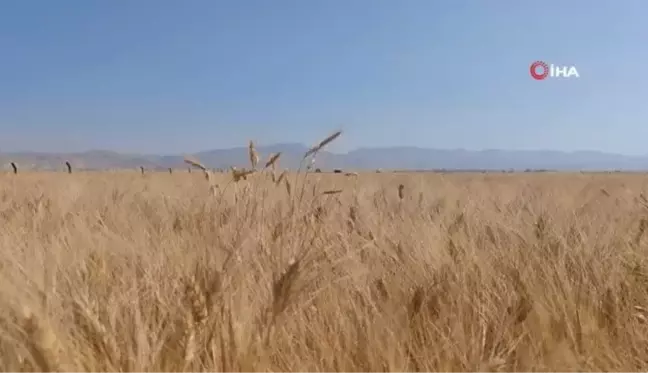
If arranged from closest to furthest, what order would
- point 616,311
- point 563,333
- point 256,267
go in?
point 563,333, point 616,311, point 256,267

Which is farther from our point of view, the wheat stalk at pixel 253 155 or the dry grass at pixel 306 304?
the wheat stalk at pixel 253 155

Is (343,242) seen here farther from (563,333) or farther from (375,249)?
(563,333)

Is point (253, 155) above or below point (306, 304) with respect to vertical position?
above

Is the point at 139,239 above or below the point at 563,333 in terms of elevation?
above

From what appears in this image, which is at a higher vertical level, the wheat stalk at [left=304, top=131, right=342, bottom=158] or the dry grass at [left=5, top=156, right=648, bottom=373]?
the wheat stalk at [left=304, top=131, right=342, bottom=158]

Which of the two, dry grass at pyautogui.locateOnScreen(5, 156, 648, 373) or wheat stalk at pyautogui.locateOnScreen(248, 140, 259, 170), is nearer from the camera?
dry grass at pyautogui.locateOnScreen(5, 156, 648, 373)

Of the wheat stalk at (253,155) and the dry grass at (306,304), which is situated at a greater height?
the wheat stalk at (253,155)

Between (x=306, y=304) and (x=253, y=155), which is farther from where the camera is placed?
(x=253, y=155)

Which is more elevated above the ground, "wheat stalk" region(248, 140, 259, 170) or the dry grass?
"wheat stalk" region(248, 140, 259, 170)

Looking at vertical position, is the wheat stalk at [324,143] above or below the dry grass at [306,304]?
above

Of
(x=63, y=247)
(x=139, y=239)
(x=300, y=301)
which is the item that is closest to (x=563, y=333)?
(x=300, y=301)

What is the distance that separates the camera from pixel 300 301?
1539 mm

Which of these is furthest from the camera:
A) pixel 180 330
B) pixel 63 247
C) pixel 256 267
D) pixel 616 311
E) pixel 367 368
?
pixel 63 247

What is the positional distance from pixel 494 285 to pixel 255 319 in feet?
2.33
